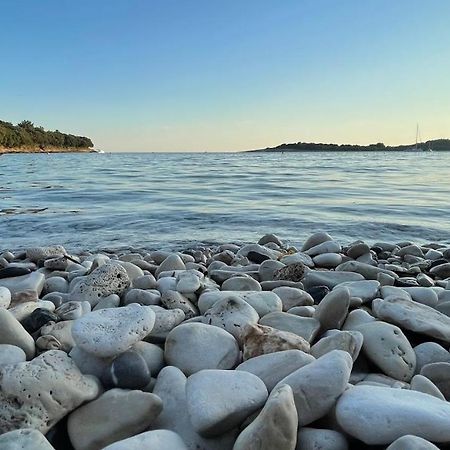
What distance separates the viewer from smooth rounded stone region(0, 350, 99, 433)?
1409 mm

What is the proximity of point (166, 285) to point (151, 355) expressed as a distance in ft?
3.35

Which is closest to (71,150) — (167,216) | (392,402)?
(167,216)

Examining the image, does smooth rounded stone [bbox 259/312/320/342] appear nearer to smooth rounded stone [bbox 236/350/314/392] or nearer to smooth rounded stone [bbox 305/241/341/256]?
smooth rounded stone [bbox 236/350/314/392]

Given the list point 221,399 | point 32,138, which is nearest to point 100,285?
point 221,399

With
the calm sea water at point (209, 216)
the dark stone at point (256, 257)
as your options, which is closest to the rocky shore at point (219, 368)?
the dark stone at point (256, 257)

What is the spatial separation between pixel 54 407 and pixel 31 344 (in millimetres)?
482

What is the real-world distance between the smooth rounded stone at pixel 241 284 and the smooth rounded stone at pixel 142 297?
423 millimetres

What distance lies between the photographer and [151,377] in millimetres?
1730

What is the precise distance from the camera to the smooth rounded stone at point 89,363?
5.38 feet

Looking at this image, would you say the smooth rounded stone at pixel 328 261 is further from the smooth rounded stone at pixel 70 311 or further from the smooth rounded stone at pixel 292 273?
the smooth rounded stone at pixel 70 311

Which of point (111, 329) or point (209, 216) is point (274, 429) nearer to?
point (111, 329)

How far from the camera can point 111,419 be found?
1419 millimetres

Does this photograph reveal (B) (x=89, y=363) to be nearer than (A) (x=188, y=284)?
Yes

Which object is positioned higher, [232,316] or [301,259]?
[232,316]
